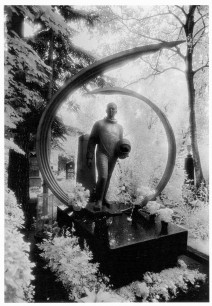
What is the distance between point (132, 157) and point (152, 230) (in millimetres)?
4241

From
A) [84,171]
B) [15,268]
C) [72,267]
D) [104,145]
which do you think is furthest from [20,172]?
[15,268]

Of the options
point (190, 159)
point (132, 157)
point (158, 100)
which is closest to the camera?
point (190, 159)

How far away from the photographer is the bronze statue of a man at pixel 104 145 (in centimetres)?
515

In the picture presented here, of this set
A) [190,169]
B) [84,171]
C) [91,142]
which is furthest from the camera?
[190,169]

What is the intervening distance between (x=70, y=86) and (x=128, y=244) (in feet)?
10.3

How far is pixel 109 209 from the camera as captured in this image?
5.47 meters

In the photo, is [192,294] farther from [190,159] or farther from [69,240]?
[190,159]

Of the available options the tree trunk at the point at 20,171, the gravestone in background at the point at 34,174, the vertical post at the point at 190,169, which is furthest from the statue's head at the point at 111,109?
the gravestone in background at the point at 34,174

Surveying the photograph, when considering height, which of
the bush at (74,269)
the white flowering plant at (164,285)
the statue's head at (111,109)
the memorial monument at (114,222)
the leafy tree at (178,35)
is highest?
the leafy tree at (178,35)

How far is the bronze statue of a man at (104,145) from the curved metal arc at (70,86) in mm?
807

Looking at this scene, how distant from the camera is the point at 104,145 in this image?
16.9 ft

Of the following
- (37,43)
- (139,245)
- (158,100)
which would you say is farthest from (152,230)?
(158,100)

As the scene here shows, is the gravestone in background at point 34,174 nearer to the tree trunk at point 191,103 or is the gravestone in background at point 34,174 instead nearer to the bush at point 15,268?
the tree trunk at point 191,103

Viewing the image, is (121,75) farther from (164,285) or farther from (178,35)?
(164,285)
